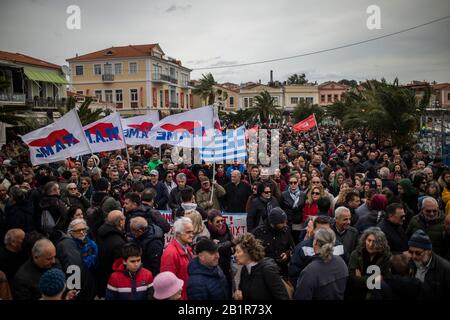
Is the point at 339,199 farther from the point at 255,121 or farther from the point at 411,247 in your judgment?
the point at 255,121

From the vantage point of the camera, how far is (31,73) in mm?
33656

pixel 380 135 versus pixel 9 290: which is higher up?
pixel 380 135

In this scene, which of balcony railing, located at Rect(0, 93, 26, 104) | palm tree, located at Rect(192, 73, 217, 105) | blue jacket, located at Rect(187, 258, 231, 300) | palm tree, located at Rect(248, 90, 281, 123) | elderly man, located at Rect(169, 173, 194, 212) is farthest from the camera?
palm tree, located at Rect(192, 73, 217, 105)

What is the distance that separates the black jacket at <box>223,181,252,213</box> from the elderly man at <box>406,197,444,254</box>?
341 centimetres

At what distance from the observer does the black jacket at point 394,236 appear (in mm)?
4797

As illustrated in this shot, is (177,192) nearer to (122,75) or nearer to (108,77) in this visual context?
(108,77)

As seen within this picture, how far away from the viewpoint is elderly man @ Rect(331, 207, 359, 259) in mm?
4723

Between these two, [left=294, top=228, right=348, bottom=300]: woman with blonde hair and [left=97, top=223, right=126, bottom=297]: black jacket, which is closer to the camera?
[left=294, top=228, right=348, bottom=300]: woman with blonde hair

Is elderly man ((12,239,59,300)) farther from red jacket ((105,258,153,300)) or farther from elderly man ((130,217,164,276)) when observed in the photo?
elderly man ((130,217,164,276))

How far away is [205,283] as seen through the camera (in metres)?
3.54

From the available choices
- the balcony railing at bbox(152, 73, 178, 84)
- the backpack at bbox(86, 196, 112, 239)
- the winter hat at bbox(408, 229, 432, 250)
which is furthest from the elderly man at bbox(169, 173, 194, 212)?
the balcony railing at bbox(152, 73, 178, 84)
